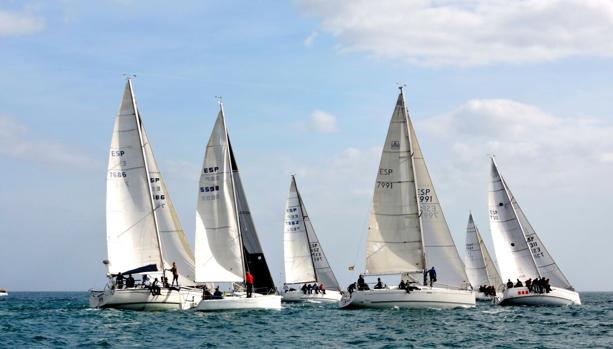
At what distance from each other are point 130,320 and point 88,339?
6.83 metres

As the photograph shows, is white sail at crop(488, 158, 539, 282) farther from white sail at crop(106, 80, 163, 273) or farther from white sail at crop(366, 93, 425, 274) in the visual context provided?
white sail at crop(106, 80, 163, 273)

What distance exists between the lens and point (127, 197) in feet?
148

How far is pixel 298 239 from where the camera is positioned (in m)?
70.9

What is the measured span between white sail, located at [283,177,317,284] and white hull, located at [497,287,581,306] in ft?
63.1

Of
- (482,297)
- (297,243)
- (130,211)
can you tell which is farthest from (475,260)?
(130,211)

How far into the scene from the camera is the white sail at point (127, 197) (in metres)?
44.9

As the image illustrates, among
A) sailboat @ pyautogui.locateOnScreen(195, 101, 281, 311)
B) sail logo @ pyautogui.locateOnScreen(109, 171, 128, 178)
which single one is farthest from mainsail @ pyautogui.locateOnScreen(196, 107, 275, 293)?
sail logo @ pyautogui.locateOnScreen(109, 171, 128, 178)

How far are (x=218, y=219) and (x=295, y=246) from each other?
80.8ft

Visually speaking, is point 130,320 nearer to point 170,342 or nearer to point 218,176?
point 170,342

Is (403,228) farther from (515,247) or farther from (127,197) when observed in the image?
(127,197)

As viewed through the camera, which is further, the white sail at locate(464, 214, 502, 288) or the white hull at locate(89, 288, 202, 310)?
the white sail at locate(464, 214, 502, 288)

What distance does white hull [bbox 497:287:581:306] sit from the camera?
53844 mm

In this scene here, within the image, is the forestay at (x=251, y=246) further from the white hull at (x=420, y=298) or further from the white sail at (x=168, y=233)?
the white hull at (x=420, y=298)

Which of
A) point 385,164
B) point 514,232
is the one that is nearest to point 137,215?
point 385,164
